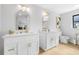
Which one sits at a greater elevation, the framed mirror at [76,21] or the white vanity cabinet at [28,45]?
the framed mirror at [76,21]

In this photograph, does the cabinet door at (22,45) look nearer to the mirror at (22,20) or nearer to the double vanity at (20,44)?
the double vanity at (20,44)

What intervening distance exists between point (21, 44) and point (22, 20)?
1.68 ft

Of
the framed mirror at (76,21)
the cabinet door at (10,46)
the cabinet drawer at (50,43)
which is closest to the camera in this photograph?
the cabinet door at (10,46)

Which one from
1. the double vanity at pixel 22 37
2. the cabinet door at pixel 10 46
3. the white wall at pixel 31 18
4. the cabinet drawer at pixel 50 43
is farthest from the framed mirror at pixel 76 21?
the cabinet door at pixel 10 46

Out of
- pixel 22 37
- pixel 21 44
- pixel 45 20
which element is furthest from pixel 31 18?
pixel 21 44

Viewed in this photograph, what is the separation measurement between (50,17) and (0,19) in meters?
0.99

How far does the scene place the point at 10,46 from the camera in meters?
1.44

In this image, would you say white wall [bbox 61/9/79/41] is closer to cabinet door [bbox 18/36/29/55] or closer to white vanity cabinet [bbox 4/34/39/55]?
white vanity cabinet [bbox 4/34/39/55]

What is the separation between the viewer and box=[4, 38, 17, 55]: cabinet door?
4.60ft

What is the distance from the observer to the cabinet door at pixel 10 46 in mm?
1403

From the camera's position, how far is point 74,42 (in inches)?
67.2

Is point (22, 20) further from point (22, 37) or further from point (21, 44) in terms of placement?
point (21, 44)

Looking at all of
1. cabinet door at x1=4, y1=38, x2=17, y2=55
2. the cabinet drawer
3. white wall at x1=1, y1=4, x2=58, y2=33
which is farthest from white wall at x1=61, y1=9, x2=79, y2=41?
cabinet door at x1=4, y1=38, x2=17, y2=55

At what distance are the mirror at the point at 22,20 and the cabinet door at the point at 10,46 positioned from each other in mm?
311
